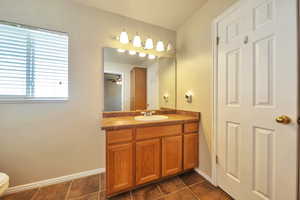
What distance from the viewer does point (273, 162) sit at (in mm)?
1020

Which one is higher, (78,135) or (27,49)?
(27,49)

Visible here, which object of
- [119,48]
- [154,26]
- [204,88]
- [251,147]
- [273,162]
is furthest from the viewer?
[154,26]

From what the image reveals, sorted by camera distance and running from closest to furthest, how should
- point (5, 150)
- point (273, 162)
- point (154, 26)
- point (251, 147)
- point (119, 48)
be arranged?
1. point (273, 162)
2. point (251, 147)
3. point (5, 150)
4. point (119, 48)
5. point (154, 26)

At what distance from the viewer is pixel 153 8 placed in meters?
1.76

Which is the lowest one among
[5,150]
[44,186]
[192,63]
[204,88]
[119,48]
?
[44,186]

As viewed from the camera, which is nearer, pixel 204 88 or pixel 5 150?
pixel 5 150

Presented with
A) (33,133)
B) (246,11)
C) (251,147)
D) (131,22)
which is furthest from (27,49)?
(251,147)

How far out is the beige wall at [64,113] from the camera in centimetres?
142

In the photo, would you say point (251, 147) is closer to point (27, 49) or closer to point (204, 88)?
point (204, 88)

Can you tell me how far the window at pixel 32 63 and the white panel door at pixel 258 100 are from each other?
2023 mm

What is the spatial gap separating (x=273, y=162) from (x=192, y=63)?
1.43 m

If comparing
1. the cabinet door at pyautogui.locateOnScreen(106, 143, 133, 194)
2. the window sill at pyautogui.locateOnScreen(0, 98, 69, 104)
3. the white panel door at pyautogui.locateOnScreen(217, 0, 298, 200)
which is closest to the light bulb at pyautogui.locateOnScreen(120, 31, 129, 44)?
the window sill at pyautogui.locateOnScreen(0, 98, 69, 104)

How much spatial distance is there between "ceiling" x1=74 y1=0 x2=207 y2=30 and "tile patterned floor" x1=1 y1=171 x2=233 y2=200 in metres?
2.38

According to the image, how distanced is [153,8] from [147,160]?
2046mm
